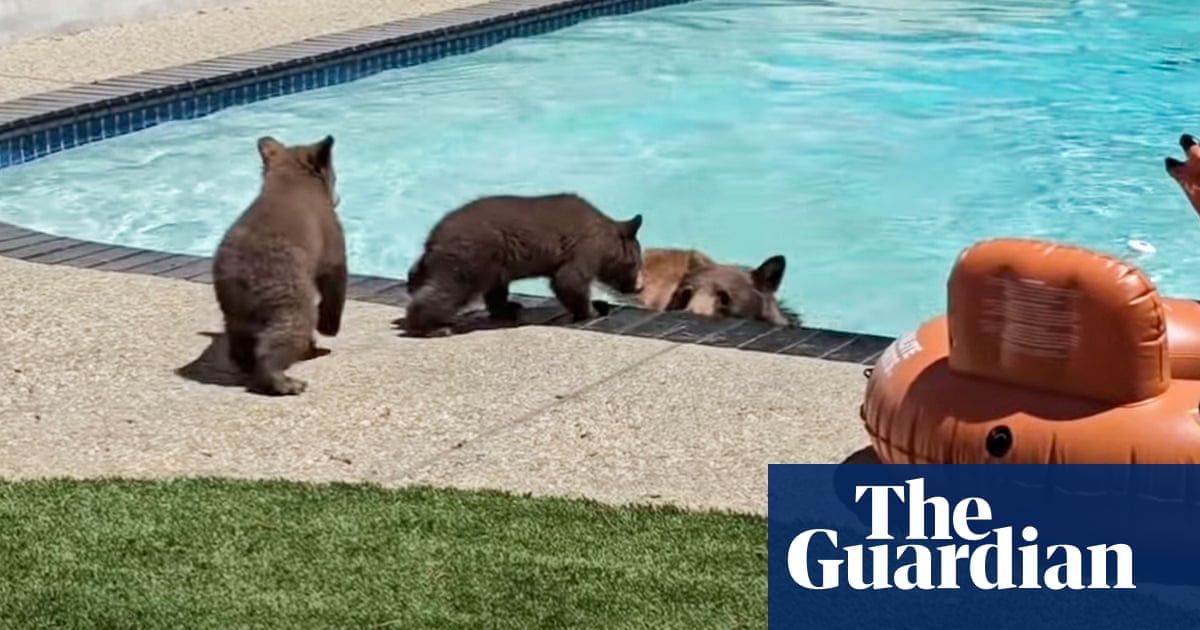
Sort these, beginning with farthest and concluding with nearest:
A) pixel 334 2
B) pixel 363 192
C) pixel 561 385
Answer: pixel 334 2
pixel 363 192
pixel 561 385

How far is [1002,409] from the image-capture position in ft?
15.9

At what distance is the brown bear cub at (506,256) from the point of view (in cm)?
748

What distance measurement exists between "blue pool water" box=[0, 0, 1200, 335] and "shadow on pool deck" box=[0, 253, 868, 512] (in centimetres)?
326

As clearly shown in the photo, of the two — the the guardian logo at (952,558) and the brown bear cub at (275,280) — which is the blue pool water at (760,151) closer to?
the brown bear cub at (275,280)

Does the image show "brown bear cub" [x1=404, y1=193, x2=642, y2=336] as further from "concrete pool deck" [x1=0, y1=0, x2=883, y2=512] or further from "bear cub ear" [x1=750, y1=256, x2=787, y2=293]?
"bear cub ear" [x1=750, y1=256, x2=787, y2=293]

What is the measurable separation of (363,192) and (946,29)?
8.93m

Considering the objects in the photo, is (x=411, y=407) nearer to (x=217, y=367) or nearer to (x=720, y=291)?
(x=217, y=367)

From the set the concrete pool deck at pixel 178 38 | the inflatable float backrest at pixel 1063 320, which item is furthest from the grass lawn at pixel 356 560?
the concrete pool deck at pixel 178 38

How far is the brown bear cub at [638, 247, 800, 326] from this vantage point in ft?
27.4

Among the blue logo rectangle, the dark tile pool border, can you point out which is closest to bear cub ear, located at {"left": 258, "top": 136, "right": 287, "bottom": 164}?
the dark tile pool border

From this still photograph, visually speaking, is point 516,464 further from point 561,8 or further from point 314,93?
point 561,8

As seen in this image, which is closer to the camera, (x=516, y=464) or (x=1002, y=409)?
(x=1002, y=409)

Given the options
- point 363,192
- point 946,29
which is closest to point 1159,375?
point 363,192

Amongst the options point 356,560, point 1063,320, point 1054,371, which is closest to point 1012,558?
point 1054,371
